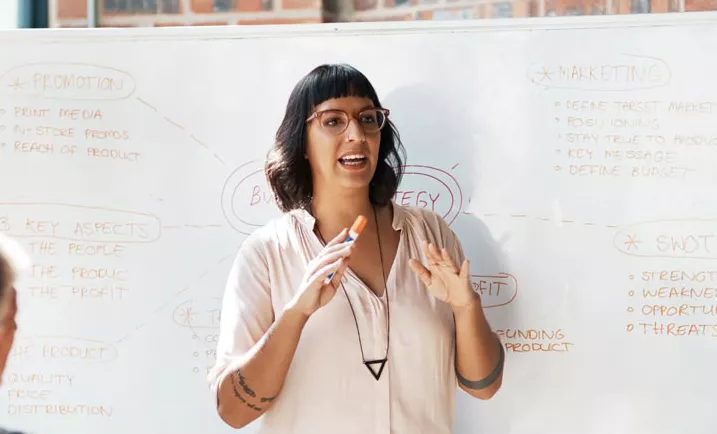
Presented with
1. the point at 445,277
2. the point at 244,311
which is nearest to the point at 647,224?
the point at 445,277

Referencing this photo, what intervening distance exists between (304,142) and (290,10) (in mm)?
576

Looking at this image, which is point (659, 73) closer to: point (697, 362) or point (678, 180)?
point (678, 180)

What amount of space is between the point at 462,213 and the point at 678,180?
500 millimetres

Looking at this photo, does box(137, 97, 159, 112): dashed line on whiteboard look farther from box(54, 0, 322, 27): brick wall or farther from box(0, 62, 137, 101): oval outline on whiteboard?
box(54, 0, 322, 27): brick wall

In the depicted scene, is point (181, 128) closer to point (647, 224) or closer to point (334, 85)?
point (334, 85)

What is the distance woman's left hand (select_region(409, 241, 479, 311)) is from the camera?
1468 millimetres

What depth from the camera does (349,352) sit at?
1543 millimetres

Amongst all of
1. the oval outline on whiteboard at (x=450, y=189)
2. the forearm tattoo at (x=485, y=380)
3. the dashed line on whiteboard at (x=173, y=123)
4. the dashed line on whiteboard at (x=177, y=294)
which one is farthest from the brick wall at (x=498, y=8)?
the forearm tattoo at (x=485, y=380)

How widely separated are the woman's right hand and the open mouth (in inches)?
6.9

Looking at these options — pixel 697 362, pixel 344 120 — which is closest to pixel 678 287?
pixel 697 362

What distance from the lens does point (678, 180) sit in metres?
1.76

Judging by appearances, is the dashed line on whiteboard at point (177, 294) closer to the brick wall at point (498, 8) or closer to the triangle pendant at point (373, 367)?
the triangle pendant at point (373, 367)

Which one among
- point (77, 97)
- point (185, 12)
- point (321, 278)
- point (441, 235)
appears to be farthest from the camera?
point (185, 12)

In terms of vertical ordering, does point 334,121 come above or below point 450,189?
above
